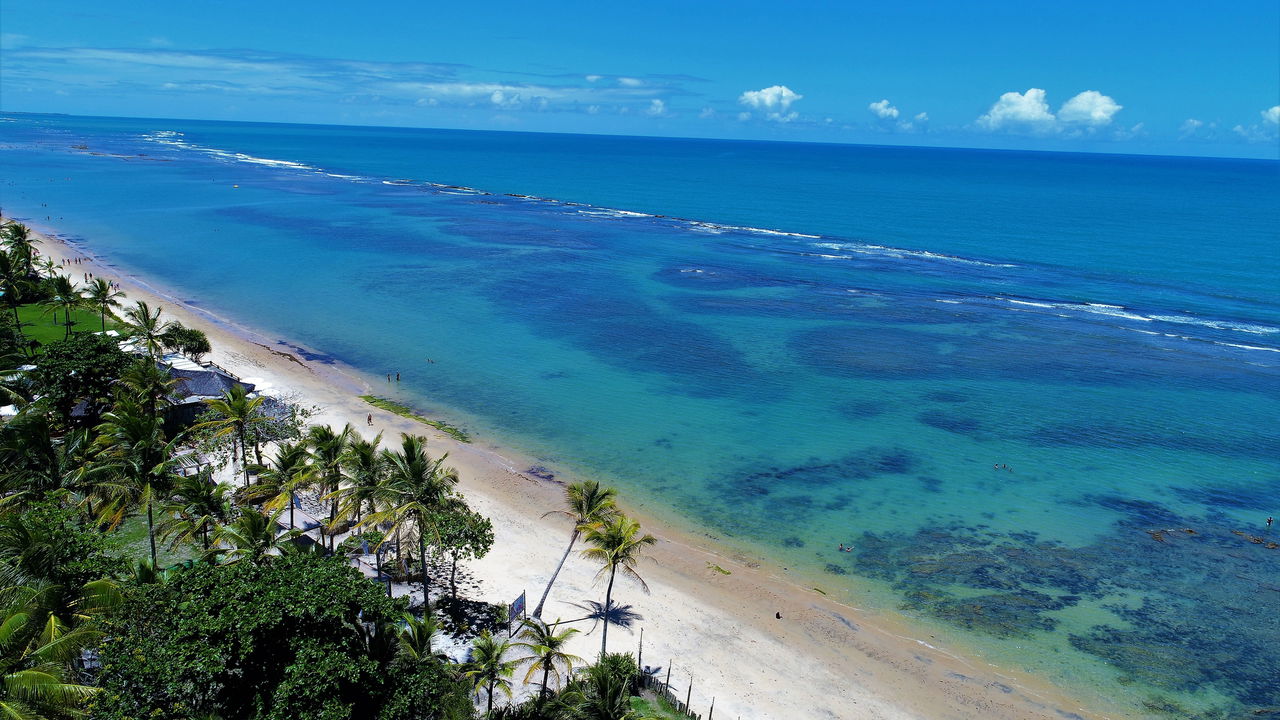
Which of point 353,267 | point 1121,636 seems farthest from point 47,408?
point 353,267

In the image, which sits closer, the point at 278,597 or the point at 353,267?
the point at 278,597

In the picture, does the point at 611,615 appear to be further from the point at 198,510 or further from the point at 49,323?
the point at 49,323

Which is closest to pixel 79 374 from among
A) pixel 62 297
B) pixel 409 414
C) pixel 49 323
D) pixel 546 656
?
pixel 409 414

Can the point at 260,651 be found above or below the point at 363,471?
below

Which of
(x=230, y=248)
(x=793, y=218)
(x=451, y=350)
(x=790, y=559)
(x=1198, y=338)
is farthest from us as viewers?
(x=793, y=218)

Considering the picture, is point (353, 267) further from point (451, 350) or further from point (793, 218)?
point (793, 218)

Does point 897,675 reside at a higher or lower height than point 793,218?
lower

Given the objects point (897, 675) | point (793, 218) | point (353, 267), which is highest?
point (793, 218)
